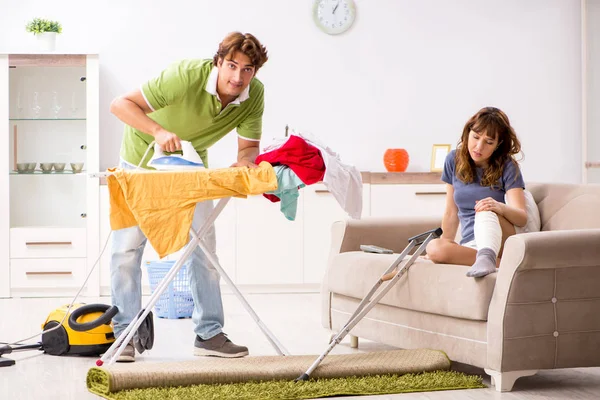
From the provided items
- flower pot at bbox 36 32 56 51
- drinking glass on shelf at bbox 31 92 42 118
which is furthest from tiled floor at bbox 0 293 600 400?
flower pot at bbox 36 32 56 51

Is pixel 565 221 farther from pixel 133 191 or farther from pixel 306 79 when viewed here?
pixel 306 79

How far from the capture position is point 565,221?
3719mm

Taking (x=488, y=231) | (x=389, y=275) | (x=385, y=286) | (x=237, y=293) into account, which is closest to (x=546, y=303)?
(x=488, y=231)

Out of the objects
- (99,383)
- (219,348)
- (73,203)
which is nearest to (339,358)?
(219,348)

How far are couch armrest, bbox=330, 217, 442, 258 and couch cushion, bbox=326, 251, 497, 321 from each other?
106mm

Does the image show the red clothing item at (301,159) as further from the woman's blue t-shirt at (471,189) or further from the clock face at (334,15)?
the clock face at (334,15)

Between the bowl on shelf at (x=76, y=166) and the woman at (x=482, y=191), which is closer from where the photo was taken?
the woman at (x=482, y=191)

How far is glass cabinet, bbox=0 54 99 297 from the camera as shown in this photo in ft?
18.8

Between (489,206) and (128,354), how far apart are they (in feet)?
4.80

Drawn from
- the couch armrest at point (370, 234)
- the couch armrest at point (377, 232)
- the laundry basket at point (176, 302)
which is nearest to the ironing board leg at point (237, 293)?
the couch armrest at point (370, 234)

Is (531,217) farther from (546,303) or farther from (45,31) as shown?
(45,31)

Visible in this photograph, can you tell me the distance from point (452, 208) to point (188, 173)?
4.09ft

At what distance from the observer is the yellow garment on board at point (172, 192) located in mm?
3023

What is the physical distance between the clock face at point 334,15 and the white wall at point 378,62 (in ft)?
0.19
